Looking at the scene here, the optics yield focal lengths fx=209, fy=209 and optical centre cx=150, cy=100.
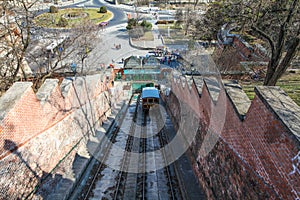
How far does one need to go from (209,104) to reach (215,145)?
124cm

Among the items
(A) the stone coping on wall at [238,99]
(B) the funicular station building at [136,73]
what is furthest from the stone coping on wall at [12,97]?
(B) the funicular station building at [136,73]

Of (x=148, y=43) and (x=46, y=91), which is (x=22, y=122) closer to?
(x=46, y=91)

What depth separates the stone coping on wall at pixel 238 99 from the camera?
4.71 metres

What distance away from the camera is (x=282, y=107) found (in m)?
3.68

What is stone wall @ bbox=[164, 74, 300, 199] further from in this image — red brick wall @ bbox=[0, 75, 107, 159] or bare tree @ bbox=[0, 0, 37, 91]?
bare tree @ bbox=[0, 0, 37, 91]

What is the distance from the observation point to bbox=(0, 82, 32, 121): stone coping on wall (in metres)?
5.34

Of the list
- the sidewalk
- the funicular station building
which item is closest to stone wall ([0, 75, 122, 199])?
the funicular station building

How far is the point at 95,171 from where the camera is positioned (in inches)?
333

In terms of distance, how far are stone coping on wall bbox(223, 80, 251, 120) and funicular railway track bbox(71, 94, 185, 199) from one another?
380 cm

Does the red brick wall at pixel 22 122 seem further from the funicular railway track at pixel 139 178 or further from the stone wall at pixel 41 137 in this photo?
the funicular railway track at pixel 139 178

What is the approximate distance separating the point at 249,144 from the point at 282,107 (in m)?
1.04

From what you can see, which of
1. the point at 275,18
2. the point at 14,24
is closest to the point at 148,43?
the point at 14,24

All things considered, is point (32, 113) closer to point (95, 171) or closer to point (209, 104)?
point (95, 171)

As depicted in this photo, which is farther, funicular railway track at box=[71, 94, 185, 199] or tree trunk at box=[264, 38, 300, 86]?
funicular railway track at box=[71, 94, 185, 199]
